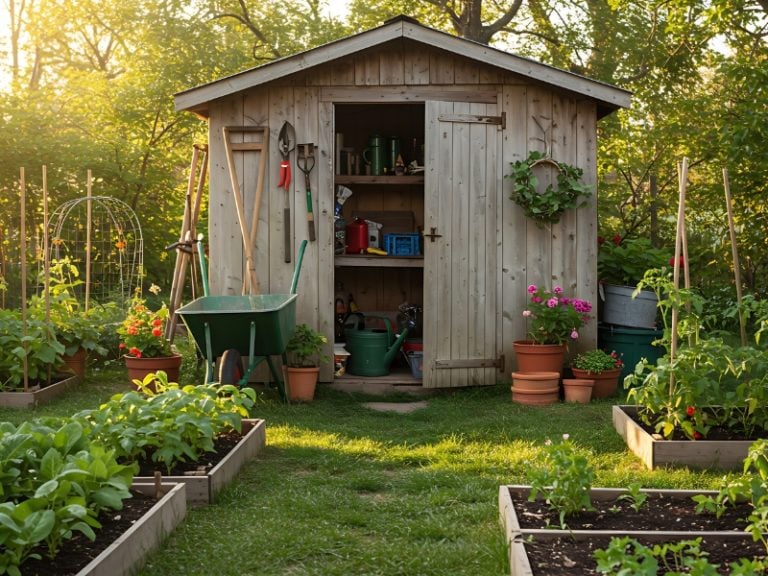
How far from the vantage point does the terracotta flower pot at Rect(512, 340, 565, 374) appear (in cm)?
686

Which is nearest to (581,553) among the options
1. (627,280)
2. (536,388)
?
(536,388)

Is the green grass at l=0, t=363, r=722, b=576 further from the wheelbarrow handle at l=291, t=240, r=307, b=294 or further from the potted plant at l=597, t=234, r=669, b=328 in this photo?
the potted plant at l=597, t=234, r=669, b=328

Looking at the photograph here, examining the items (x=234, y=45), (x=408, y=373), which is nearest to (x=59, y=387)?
(x=408, y=373)

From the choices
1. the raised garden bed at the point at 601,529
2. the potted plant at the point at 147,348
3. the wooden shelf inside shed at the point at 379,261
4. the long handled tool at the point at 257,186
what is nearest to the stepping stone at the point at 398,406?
the wooden shelf inside shed at the point at 379,261

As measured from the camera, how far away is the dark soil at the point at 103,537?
2.72 meters

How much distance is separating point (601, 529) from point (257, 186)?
450 cm

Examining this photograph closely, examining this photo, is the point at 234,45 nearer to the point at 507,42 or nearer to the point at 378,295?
the point at 507,42

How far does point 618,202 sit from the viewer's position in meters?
12.4

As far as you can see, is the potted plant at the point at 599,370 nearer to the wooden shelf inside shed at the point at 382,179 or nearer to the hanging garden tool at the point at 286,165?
the wooden shelf inside shed at the point at 382,179

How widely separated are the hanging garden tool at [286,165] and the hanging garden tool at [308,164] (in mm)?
76

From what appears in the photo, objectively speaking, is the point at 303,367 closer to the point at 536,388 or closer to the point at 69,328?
the point at 536,388

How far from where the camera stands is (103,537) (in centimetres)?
302

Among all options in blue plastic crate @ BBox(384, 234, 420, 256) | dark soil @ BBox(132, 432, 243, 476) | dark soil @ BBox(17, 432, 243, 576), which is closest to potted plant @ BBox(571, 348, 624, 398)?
blue plastic crate @ BBox(384, 234, 420, 256)

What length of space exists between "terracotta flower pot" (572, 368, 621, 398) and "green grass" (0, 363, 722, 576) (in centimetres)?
21
